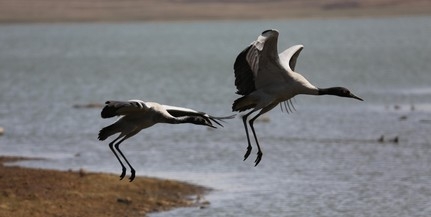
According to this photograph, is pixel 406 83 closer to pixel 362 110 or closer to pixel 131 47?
pixel 362 110

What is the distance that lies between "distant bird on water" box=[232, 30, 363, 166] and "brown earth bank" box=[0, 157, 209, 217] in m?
6.68

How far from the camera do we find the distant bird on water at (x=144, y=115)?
15.1 meters

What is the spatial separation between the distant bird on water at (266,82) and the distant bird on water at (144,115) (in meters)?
1.07

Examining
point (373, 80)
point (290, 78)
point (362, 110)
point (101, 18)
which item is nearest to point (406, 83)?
point (373, 80)

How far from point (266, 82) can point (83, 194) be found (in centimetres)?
855

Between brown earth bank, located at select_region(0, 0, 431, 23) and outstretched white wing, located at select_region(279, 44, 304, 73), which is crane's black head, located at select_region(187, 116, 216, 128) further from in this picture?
brown earth bank, located at select_region(0, 0, 431, 23)

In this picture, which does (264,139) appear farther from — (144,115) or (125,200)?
(144,115)

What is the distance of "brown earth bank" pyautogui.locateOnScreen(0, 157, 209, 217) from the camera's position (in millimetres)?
22578

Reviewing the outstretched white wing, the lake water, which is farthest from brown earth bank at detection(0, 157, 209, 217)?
the outstretched white wing

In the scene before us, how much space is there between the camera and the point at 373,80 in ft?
210

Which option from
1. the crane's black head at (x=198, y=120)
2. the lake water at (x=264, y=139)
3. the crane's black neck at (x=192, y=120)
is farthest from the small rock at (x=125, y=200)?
the crane's black head at (x=198, y=120)

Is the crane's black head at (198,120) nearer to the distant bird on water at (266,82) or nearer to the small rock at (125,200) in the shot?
the distant bird on water at (266,82)

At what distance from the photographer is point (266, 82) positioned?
662 inches

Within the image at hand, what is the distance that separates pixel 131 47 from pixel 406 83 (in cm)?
7468
